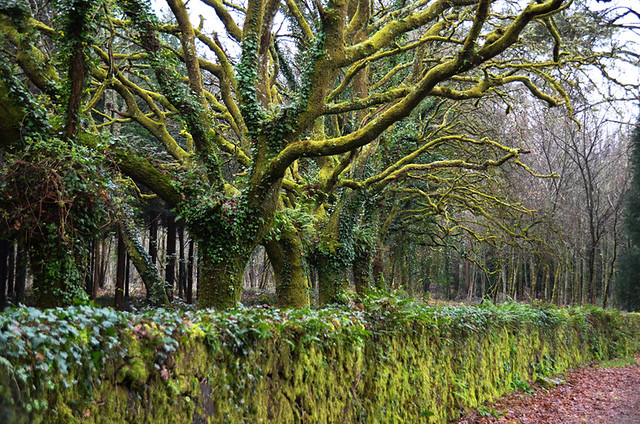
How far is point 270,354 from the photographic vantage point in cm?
430

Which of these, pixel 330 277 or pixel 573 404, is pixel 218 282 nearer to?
pixel 330 277

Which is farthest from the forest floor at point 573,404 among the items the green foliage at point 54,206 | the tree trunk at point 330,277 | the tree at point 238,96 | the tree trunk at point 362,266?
the green foliage at point 54,206

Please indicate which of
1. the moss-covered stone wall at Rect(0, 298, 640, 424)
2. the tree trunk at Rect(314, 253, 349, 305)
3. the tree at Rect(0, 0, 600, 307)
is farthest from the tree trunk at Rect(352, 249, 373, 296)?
the moss-covered stone wall at Rect(0, 298, 640, 424)

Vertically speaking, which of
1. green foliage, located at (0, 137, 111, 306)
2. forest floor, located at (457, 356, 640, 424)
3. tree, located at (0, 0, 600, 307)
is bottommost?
forest floor, located at (457, 356, 640, 424)

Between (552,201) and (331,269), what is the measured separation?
1362 centimetres

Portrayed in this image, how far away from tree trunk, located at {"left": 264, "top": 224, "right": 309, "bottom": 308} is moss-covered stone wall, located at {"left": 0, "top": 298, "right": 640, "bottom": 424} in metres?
4.52

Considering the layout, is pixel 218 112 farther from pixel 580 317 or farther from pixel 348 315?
pixel 580 317

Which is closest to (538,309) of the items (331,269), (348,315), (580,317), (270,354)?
(580,317)

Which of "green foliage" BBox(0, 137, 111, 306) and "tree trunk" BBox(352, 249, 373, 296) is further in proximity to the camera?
"tree trunk" BBox(352, 249, 373, 296)

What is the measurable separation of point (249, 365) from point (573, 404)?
802cm

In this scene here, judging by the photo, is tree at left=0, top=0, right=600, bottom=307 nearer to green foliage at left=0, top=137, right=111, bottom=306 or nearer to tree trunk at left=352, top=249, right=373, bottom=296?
green foliage at left=0, top=137, right=111, bottom=306

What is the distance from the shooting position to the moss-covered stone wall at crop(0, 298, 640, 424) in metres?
2.57

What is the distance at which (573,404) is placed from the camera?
9.36 m

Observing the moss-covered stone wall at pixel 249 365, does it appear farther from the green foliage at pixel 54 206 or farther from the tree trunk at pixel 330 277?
the tree trunk at pixel 330 277
